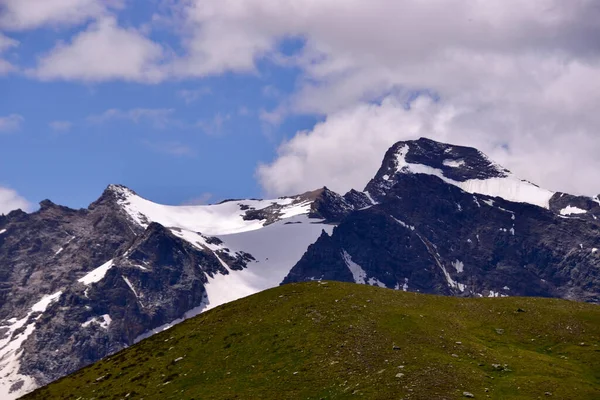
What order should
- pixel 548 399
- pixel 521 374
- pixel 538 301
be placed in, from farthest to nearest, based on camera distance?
pixel 538 301, pixel 521 374, pixel 548 399

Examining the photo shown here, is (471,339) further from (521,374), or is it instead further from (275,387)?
(275,387)

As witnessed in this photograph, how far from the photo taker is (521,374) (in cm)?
6800

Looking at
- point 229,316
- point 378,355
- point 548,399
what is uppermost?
point 229,316

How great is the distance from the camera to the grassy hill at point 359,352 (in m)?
66.6

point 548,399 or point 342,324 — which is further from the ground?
point 342,324

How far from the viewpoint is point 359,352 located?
7262 cm

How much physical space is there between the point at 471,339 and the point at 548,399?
14.1m

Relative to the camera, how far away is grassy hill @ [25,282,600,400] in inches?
2623

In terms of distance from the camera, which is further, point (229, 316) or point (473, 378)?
point (229, 316)

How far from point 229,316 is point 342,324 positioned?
52.9ft

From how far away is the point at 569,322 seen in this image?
263 ft

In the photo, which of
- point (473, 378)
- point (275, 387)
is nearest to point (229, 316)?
point (275, 387)

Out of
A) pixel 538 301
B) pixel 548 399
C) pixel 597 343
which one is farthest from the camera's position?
pixel 538 301

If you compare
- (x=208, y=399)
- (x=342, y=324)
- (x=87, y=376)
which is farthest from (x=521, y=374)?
(x=87, y=376)
